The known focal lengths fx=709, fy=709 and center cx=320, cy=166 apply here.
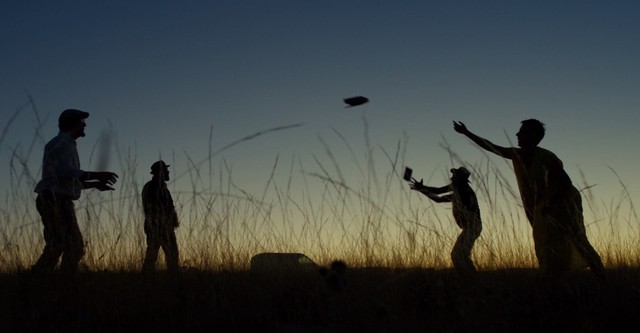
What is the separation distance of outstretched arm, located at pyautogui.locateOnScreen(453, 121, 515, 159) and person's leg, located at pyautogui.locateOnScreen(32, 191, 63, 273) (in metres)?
2.75

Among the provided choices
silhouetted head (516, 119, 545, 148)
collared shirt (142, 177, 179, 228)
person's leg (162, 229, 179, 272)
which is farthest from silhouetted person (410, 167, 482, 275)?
collared shirt (142, 177, 179, 228)

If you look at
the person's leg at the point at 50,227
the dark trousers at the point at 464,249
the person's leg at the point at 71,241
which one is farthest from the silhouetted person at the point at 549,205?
the person's leg at the point at 50,227

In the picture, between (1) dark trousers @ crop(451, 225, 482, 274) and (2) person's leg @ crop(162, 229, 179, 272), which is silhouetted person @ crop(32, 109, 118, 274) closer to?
(2) person's leg @ crop(162, 229, 179, 272)

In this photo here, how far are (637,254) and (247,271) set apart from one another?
277 centimetres

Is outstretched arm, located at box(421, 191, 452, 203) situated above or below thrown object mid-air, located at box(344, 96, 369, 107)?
below

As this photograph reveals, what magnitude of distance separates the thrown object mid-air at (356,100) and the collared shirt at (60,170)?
1877mm

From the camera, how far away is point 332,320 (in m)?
2.84

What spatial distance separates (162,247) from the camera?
484cm

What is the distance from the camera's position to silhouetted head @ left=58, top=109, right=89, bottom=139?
4738 mm

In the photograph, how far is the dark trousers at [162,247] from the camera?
3988 millimetres

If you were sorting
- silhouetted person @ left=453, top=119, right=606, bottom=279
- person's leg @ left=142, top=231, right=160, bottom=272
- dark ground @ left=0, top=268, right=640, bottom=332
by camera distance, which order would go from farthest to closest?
1. silhouetted person @ left=453, top=119, right=606, bottom=279
2. person's leg @ left=142, top=231, right=160, bottom=272
3. dark ground @ left=0, top=268, right=640, bottom=332

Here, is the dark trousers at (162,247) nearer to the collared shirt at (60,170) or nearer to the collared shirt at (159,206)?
the collared shirt at (159,206)

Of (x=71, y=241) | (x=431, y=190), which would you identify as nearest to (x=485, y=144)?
(x=431, y=190)

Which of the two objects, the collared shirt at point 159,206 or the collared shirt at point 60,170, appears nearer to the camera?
the collared shirt at point 60,170
